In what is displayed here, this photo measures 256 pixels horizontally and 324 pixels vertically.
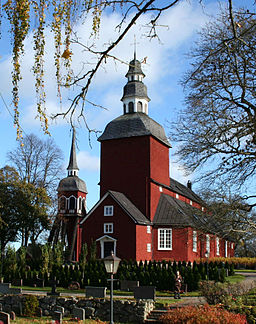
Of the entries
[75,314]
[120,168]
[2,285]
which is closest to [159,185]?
[120,168]

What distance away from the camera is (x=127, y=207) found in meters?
31.1

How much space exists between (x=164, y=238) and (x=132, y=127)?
999 centimetres

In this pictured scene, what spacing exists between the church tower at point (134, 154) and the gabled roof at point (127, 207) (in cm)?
64

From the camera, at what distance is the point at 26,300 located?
61.5 ft

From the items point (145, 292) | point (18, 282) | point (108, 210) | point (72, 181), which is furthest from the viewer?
point (72, 181)

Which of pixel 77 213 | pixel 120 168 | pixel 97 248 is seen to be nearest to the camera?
pixel 97 248

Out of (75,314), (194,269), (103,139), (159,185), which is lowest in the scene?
(75,314)

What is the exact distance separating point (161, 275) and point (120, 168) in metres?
13.2

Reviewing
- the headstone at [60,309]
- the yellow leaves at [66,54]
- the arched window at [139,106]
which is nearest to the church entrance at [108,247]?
the headstone at [60,309]

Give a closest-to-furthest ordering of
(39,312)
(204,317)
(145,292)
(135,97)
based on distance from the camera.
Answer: (204,317), (145,292), (39,312), (135,97)

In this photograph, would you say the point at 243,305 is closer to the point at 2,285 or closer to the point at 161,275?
the point at 161,275

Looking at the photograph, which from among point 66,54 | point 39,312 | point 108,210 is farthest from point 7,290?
point 66,54

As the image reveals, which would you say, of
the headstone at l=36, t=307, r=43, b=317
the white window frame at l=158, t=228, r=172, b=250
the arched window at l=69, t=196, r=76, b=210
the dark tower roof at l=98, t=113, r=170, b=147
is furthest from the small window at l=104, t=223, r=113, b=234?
the arched window at l=69, t=196, r=76, b=210

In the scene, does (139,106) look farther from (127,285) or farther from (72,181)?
(72,181)
